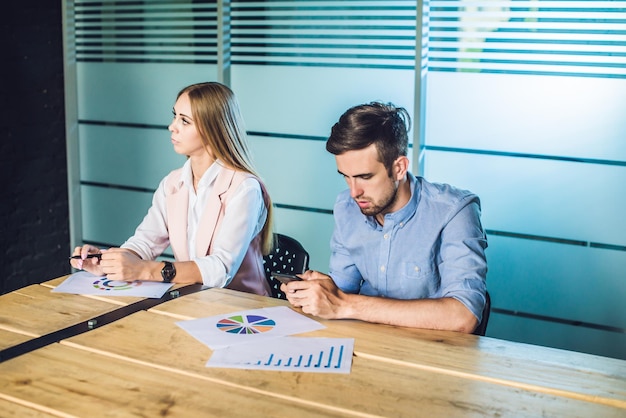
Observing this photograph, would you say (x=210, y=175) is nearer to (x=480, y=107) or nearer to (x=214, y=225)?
(x=214, y=225)

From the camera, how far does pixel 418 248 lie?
2.37 meters

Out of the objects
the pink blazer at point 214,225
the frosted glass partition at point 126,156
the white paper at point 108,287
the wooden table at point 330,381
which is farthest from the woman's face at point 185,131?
the frosted glass partition at point 126,156

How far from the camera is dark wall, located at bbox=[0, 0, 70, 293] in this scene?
4.11m

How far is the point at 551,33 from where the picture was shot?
10.6ft

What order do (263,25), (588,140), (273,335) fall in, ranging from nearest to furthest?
1. (273,335)
2. (588,140)
3. (263,25)

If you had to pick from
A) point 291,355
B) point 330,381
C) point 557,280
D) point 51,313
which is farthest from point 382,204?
point 557,280

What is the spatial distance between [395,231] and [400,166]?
0.20m

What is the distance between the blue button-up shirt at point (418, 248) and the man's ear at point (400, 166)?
0.07 m

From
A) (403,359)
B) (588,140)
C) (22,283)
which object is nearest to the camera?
(403,359)

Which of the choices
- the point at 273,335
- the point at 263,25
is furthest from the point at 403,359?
the point at 263,25

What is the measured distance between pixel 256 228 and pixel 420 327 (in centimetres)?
98

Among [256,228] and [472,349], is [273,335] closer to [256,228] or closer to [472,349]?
[472,349]

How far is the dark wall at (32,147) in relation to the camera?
4113mm

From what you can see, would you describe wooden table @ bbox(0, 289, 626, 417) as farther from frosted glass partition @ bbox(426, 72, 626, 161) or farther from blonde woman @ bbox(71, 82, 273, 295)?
frosted glass partition @ bbox(426, 72, 626, 161)
